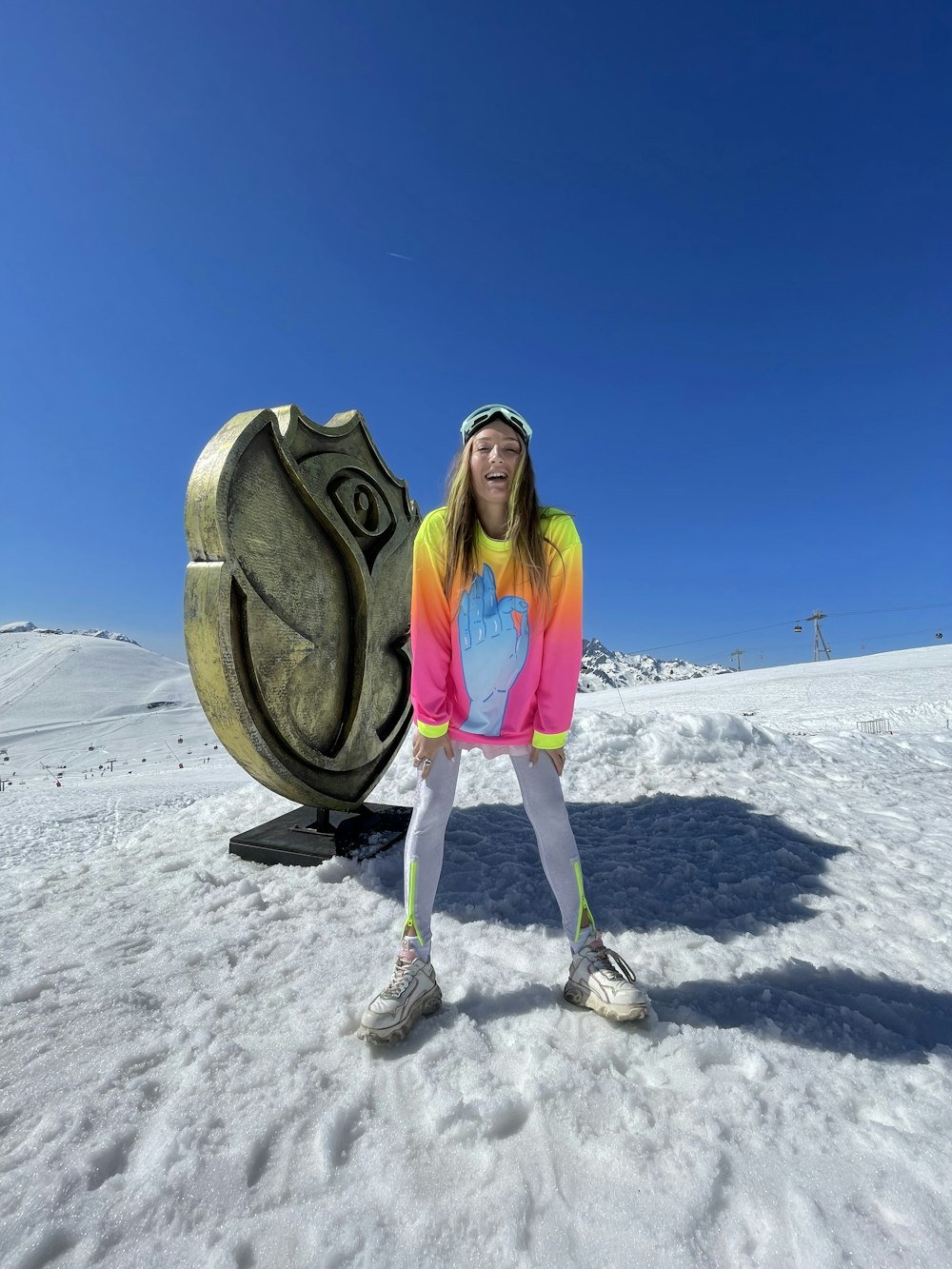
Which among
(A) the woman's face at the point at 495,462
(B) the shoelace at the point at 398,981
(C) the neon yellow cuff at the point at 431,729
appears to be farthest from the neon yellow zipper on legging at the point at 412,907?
(A) the woman's face at the point at 495,462

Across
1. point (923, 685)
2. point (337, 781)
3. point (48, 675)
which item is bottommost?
point (337, 781)

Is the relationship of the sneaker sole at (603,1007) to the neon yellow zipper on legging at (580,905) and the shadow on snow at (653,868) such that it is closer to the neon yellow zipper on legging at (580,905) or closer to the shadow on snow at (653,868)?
the neon yellow zipper on legging at (580,905)

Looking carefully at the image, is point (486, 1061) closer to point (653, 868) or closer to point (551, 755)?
point (551, 755)

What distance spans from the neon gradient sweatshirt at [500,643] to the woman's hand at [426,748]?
0.03 m

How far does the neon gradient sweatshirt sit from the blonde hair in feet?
0.10

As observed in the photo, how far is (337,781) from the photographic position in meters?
4.24

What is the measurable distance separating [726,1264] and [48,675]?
173 feet

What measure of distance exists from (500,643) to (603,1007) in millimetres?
1421

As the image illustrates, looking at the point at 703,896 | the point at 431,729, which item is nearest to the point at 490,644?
the point at 431,729

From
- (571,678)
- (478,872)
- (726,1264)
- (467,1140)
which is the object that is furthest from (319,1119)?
(478,872)

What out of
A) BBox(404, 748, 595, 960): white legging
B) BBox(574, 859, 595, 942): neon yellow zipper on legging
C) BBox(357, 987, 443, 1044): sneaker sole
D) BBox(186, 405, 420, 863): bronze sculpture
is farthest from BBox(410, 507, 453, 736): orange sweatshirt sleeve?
BBox(186, 405, 420, 863): bronze sculpture

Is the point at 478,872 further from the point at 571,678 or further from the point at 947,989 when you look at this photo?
the point at 947,989

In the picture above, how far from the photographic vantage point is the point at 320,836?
419cm

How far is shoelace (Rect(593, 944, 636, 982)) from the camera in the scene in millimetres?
2379
